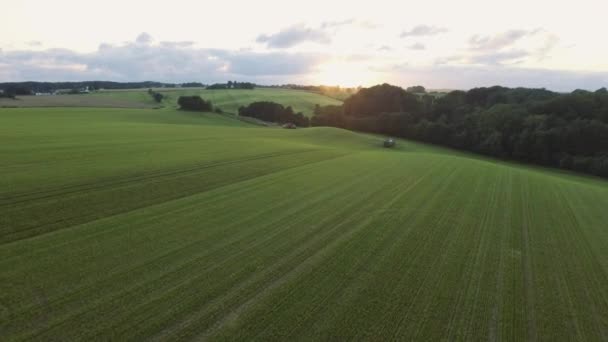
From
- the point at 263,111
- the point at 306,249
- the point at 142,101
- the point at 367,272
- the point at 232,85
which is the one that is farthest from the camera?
the point at 232,85

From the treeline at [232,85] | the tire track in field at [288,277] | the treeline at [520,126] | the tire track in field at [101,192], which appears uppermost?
the treeline at [232,85]

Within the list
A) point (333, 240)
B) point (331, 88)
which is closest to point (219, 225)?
point (333, 240)

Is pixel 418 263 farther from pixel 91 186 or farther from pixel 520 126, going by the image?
pixel 520 126

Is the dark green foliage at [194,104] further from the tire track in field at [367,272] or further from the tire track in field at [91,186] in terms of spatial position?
the tire track in field at [367,272]

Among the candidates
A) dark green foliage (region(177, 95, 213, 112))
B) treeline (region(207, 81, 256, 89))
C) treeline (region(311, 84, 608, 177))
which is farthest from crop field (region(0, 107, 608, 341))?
treeline (region(207, 81, 256, 89))

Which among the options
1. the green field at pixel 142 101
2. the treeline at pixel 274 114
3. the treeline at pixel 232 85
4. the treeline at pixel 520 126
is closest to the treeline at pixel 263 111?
the treeline at pixel 274 114

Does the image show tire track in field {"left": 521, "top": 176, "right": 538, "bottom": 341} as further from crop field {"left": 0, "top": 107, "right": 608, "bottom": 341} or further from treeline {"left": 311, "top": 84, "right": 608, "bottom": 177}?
treeline {"left": 311, "top": 84, "right": 608, "bottom": 177}

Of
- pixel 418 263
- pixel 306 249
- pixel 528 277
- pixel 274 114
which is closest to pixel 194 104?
pixel 274 114
